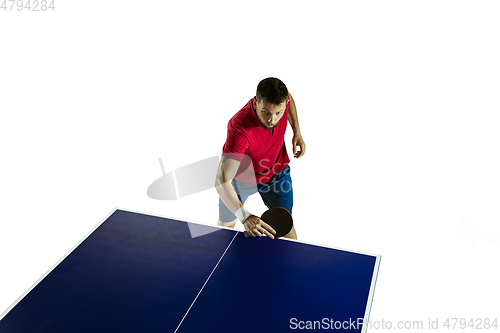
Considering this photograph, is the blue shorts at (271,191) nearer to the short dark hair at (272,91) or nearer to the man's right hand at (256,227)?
the man's right hand at (256,227)

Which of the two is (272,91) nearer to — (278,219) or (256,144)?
(256,144)

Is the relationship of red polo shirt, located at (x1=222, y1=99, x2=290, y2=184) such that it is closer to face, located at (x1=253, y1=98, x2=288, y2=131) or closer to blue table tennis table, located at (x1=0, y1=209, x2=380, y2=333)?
face, located at (x1=253, y1=98, x2=288, y2=131)

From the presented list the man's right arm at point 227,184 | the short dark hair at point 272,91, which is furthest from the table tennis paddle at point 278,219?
the short dark hair at point 272,91

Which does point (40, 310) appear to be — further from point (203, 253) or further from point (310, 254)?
point (310, 254)

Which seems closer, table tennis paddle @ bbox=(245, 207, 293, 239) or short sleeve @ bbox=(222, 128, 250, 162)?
table tennis paddle @ bbox=(245, 207, 293, 239)

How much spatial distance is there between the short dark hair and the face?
0.12 ft

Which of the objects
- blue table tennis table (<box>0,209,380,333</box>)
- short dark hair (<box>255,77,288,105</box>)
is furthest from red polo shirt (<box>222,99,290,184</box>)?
blue table tennis table (<box>0,209,380,333</box>)

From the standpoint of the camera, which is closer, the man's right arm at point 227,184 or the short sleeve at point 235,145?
the man's right arm at point 227,184

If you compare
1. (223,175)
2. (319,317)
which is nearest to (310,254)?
(319,317)

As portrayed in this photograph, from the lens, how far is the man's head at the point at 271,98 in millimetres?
3555

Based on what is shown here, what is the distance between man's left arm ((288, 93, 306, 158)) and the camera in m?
4.45

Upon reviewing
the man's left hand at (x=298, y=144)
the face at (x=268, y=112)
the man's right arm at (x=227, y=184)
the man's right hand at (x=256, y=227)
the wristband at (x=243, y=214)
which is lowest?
the man's right hand at (x=256, y=227)

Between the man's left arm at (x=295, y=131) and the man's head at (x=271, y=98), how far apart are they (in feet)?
2.48

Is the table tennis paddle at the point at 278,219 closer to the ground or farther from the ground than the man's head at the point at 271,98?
closer to the ground
